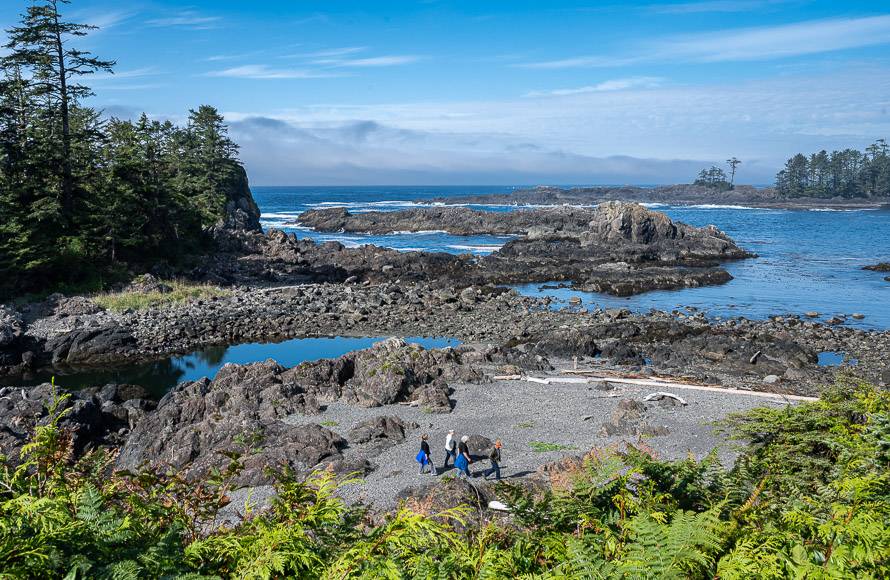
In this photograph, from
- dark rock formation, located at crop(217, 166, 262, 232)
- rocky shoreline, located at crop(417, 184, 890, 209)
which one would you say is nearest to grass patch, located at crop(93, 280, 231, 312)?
dark rock formation, located at crop(217, 166, 262, 232)

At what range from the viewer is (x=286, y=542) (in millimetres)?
4102

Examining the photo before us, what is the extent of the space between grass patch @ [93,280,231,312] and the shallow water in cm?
752

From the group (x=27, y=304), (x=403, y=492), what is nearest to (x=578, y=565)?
(x=403, y=492)

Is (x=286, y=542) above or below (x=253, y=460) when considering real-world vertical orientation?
above

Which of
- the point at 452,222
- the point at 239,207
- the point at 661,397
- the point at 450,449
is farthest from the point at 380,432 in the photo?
the point at 452,222

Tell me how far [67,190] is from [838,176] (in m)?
197

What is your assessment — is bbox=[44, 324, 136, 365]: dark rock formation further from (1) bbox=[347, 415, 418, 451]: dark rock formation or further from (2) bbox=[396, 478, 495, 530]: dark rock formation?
(2) bbox=[396, 478, 495, 530]: dark rock formation

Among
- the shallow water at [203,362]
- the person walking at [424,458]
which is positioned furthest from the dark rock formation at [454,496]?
the shallow water at [203,362]

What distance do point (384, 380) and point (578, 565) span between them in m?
18.3

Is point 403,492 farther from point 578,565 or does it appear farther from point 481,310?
point 481,310

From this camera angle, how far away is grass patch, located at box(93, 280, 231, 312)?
1455 inches

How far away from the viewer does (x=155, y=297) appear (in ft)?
127

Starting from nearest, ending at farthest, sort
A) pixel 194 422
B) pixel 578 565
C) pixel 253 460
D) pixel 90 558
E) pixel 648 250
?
pixel 90 558 < pixel 578 565 < pixel 253 460 < pixel 194 422 < pixel 648 250

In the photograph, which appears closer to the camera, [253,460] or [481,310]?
[253,460]
